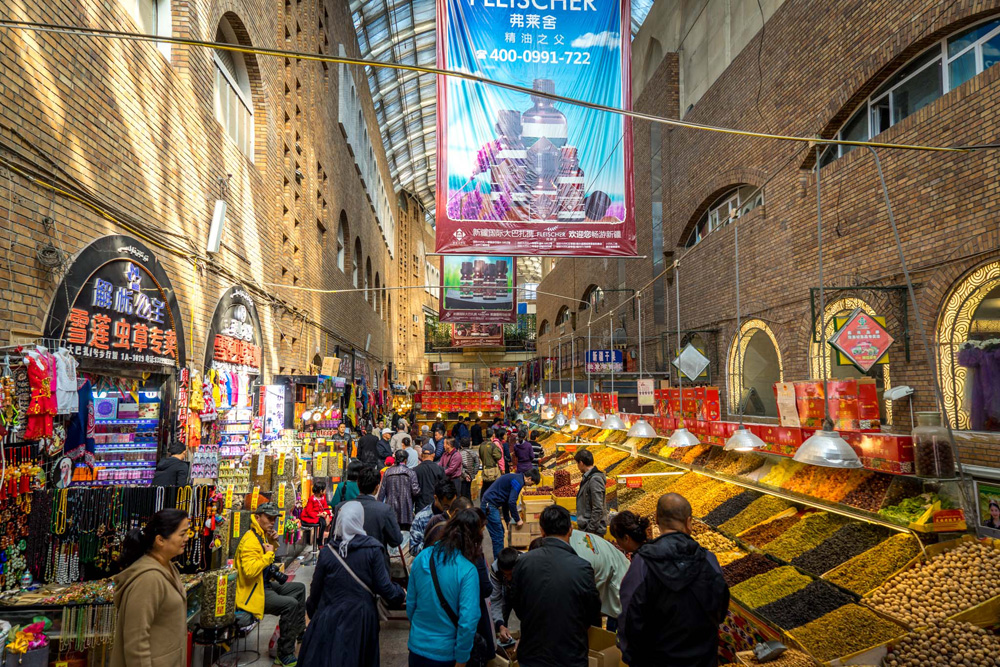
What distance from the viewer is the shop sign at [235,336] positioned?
7.97 metres

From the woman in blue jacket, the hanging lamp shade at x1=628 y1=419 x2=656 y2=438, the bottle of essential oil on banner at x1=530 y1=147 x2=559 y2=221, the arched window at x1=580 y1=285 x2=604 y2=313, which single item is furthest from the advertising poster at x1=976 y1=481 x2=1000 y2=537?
the arched window at x1=580 y1=285 x2=604 y2=313

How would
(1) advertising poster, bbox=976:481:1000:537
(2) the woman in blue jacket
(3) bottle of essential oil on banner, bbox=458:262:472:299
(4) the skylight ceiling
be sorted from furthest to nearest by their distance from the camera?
(3) bottle of essential oil on banner, bbox=458:262:472:299 < (4) the skylight ceiling < (1) advertising poster, bbox=976:481:1000:537 < (2) the woman in blue jacket

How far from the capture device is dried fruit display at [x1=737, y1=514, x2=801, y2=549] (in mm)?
5180

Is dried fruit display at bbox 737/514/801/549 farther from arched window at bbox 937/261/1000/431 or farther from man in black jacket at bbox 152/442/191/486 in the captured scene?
man in black jacket at bbox 152/442/191/486

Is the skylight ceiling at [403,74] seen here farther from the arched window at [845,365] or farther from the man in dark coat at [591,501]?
the man in dark coat at [591,501]

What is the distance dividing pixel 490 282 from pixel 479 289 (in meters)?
0.52

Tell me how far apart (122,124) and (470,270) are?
18265mm

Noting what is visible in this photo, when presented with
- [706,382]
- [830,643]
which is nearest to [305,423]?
[706,382]

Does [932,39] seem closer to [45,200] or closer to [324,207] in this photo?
[45,200]

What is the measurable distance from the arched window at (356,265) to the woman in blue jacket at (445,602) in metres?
17.3

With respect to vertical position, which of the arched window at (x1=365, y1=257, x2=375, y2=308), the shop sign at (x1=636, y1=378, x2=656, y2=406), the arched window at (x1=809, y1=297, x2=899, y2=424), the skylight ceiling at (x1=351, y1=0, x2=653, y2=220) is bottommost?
the shop sign at (x1=636, y1=378, x2=656, y2=406)

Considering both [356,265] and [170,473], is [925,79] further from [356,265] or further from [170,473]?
[356,265]

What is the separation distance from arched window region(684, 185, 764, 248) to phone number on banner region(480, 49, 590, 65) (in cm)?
389

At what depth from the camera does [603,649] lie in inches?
138
